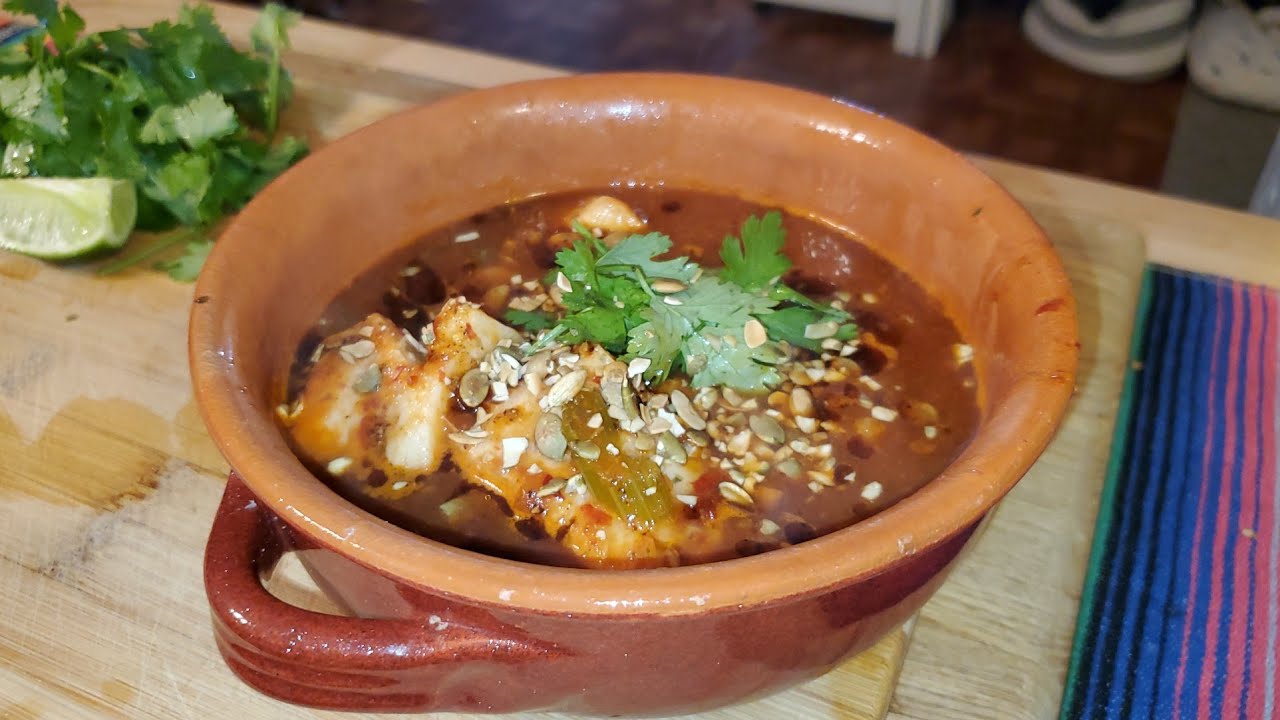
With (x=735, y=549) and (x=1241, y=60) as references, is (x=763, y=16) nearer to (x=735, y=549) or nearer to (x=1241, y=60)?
(x=1241, y=60)

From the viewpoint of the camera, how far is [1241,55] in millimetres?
4023

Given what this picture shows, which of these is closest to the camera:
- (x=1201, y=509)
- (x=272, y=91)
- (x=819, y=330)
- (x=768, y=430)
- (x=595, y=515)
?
(x=595, y=515)

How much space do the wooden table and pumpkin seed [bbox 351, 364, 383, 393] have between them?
0.26m

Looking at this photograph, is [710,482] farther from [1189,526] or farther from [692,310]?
[1189,526]

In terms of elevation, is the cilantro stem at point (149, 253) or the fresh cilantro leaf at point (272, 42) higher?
the fresh cilantro leaf at point (272, 42)

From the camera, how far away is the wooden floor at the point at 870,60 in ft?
13.5

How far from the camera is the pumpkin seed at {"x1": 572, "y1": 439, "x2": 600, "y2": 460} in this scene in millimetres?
1141

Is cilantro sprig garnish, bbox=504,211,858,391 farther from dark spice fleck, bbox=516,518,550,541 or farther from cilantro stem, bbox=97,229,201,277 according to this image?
cilantro stem, bbox=97,229,201,277

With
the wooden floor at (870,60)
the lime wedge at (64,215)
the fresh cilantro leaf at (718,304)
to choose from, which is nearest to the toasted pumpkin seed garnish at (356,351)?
the fresh cilantro leaf at (718,304)

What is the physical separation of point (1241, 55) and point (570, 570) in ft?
13.3

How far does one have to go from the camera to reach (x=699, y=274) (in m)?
1.35

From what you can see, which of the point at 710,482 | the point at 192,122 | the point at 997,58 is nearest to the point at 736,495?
the point at 710,482

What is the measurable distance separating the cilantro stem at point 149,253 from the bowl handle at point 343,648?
96cm

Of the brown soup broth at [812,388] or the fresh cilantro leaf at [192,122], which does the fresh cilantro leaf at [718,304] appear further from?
the fresh cilantro leaf at [192,122]
